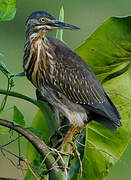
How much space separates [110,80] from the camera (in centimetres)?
289

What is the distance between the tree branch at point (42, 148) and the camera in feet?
7.28

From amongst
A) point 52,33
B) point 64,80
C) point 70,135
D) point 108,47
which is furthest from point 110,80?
point 52,33

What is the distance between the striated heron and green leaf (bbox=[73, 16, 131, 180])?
128 mm

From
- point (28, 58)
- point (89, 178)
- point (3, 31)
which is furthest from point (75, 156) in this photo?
point (3, 31)

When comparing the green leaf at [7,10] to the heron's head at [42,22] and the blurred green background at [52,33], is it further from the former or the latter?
the blurred green background at [52,33]

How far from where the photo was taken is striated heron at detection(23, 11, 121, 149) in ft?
10.2

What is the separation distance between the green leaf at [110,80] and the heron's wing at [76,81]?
25cm

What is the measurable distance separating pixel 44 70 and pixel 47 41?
0.15 metres

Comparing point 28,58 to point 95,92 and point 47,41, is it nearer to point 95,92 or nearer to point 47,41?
point 47,41

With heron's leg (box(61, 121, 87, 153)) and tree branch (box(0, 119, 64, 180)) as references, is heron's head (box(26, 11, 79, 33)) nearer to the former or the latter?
heron's leg (box(61, 121, 87, 153))

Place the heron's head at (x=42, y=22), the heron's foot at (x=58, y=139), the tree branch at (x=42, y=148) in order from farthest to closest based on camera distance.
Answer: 1. the heron's head at (x=42, y=22)
2. the heron's foot at (x=58, y=139)
3. the tree branch at (x=42, y=148)

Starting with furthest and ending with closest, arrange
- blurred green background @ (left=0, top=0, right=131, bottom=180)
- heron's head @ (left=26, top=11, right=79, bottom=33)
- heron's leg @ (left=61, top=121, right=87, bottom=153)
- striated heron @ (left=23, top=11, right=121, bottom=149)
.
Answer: blurred green background @ (left=0, top=0, right=131, bottom=180) < striated heron @ (left=23, top=11, right=121, bottom=149) < heron's head @ (left=26, top=11, right=79, bottom=33) < heron's leg @ (left=61, top=121, right=87, bottom=153)

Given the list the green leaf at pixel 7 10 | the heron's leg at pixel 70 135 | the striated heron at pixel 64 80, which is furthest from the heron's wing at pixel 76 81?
the green leaf at pixel 7 10

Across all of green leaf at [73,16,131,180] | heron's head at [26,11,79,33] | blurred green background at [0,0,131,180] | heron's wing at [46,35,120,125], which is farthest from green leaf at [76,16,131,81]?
blurred green background at [0,0,131,180]
